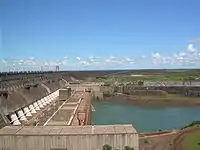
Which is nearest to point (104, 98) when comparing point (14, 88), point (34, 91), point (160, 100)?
point (160, 100)

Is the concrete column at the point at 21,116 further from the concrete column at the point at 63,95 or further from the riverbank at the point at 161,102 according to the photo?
the riverbank at the point at 161,102

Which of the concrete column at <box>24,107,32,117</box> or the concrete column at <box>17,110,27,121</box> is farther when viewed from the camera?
the concrete column at <box>24,107,32,117</box>

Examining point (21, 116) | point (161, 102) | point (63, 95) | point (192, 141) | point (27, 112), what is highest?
point (63, 95)

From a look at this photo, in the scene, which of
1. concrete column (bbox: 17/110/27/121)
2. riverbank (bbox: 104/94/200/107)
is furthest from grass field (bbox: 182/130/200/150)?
riverbank (bbox: 104/94/200/107)

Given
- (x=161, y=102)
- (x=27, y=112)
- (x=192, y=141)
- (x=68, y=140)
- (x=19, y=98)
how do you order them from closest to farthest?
(x=68, y=140)
(x=192, y=141)
(x=27, y=112)
(x=19, y=98)
(x=161, y=102)

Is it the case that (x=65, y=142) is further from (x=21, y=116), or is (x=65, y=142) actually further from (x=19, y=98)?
(x=19, y=98)

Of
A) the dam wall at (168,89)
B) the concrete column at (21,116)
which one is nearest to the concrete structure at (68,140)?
the concrete column at (21,116)

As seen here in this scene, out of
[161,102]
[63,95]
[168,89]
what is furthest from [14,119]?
[168,89]

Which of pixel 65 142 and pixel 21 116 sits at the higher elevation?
pixel 65 142

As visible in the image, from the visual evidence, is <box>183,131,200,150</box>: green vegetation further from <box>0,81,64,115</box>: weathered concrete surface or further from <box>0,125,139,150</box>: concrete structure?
<box>0,81,64,115</box>: weathered concrete surface
